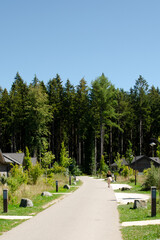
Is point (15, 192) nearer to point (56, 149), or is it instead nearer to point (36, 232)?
point (36, 232)

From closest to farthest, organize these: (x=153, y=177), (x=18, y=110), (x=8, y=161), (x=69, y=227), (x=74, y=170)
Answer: (x=69, y=227), (x=153, y=177), (x=8, y=161), (x=74, y=170), (x=18, y=110)

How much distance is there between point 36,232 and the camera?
32.8 feet

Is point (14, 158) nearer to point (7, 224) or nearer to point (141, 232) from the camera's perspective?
point (7, 224)

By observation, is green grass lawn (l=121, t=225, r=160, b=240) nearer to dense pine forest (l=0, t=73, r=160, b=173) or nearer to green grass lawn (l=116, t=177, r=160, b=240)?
green grass lawn (l=116, t=177, r=160, b=240)

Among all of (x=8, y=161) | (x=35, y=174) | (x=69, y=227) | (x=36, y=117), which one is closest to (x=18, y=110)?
(x=36, y=117)

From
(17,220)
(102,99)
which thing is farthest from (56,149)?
(17,220)

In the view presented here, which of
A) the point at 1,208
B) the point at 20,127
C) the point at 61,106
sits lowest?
the point at 1,208

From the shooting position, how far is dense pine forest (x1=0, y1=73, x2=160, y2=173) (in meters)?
64.7

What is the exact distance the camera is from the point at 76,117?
73.6m

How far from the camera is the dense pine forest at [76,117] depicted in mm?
64700

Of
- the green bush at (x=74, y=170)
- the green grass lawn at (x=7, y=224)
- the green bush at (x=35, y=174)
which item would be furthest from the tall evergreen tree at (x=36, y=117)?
the green grass lawn at (x=7, y=224)

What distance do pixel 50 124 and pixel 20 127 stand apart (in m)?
7.49

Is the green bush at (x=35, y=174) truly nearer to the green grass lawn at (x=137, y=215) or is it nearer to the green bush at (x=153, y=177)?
the green bush at (x=153, y=177)

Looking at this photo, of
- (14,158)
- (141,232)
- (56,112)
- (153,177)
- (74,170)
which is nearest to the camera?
(141,232)
